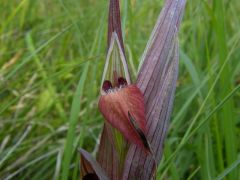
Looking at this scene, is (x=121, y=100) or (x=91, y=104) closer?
(x=121, y=100)

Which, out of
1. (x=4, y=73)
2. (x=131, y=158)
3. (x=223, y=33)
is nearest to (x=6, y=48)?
(x=4, y=73)

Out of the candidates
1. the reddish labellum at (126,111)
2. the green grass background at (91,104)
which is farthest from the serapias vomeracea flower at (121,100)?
the green grass background at (91,104)

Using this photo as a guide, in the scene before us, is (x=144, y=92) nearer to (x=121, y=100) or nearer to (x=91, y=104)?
(x=121, y=100)

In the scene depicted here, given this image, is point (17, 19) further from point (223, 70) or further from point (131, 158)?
point (131, 158)

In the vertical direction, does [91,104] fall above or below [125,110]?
below

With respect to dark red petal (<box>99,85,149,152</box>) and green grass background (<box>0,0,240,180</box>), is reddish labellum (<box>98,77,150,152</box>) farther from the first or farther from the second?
green grass background (<box>0,0,240,180</box>)

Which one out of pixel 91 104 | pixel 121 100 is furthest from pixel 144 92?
pixel 91 104
